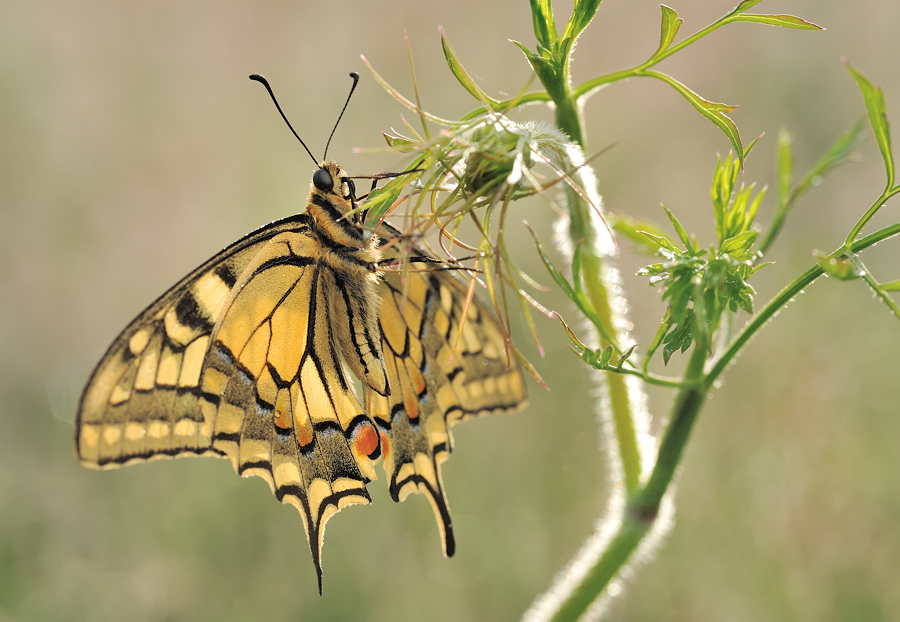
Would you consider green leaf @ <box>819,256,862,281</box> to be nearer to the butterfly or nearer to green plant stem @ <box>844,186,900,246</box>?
green plant stem @ <box>844,186,900,246</box>

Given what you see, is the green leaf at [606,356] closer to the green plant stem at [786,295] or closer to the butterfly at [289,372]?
the green plant stem at [786,295]

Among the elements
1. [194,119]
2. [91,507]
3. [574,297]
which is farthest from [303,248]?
[194,119]

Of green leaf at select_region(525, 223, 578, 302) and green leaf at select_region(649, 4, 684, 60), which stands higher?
green leaf at select_region(649, 4, 684, 60)

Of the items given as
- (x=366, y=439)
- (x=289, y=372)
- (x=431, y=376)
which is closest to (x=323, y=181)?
(x=289, y=372)

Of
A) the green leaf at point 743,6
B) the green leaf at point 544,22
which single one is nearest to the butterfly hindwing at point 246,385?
the green leaf at point 544,22

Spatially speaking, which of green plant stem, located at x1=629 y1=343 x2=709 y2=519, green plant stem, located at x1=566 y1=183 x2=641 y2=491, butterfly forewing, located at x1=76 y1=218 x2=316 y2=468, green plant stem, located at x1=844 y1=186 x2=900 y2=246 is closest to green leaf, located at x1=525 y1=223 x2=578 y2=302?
green plant stem, located at x1=566 y1=183 x2=641 y2=491

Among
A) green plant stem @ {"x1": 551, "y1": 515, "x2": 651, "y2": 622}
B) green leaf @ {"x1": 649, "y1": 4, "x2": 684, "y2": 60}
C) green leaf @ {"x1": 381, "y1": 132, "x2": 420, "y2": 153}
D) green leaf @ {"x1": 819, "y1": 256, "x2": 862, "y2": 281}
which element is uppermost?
green leaf @ {"x1": 649, "y1": 4, "x2": 684, "y2": 60}
